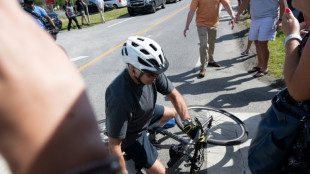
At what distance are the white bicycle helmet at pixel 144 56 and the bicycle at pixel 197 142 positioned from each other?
85cm

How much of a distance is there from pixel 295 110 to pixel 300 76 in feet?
0.86

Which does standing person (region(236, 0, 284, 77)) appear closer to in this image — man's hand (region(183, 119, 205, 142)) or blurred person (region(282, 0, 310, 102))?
man's hand (region(183, 119, 205, 142))

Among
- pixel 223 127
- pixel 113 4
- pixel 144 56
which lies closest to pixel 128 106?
Result: pixel 144 56

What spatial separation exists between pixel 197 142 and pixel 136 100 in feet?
3.02

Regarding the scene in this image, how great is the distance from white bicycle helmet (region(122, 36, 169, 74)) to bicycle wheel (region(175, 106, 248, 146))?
146 centimetres

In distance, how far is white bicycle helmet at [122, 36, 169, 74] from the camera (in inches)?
94.7

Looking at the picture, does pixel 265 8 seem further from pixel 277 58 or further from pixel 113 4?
pixel 113 4

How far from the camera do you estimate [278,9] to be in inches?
197

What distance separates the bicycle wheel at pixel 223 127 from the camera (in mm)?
3424

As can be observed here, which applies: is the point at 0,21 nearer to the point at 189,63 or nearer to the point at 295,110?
the point at 295,110

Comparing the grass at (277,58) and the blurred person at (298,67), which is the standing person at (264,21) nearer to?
the grass at (277,58)

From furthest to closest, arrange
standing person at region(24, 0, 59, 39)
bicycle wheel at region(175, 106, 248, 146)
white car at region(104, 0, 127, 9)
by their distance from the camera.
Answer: white car at region(104, 0, 127, 9) < standing person at region(24, 0, 59, 39) < bicycle wheel at region(175, 106, 248, 146)

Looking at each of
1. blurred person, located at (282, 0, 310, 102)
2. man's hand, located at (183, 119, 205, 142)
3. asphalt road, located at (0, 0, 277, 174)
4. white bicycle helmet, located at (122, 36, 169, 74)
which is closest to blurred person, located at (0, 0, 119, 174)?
blurred person, located at (282, 0, 310, 102)

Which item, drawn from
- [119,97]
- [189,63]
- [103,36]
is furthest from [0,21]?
[103,36]
